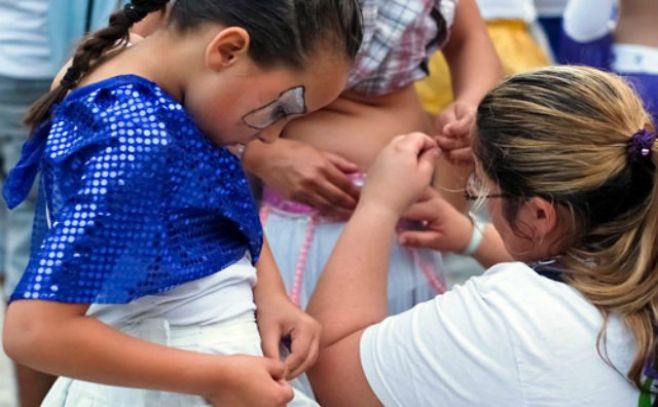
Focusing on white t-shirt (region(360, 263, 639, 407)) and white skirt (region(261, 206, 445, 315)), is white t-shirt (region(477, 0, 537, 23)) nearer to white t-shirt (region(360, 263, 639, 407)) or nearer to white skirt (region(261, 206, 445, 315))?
white skirt (region(261, 206, 445, 315))

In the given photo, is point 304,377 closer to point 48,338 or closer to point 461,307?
point 461,307

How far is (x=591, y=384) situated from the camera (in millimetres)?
1597

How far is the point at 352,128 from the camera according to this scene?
7.02 ft

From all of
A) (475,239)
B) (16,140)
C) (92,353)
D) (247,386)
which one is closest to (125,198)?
(92,353)

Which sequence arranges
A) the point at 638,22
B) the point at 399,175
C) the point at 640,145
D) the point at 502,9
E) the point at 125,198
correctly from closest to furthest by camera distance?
the point at 125,198 → the point at 640,145 → the point at 399,175 → the point at 638,22 → the point at 502,9

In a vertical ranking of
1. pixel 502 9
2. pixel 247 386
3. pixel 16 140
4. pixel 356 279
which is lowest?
pixel 16 140

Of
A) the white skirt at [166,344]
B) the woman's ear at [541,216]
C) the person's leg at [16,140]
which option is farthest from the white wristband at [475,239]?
the person's leg at [16,140]

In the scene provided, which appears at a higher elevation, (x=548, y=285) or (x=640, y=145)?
Answer: (x=640, y=145)

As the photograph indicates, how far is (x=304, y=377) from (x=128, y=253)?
2.16ft

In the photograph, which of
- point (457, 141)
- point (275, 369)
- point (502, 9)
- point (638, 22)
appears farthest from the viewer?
point (502, 9)

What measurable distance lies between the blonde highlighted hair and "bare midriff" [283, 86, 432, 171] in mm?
465

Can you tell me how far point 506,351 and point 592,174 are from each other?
0.93ft

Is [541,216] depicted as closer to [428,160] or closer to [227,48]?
[428,160]

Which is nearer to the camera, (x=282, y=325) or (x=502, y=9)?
(x=282, y=325)
